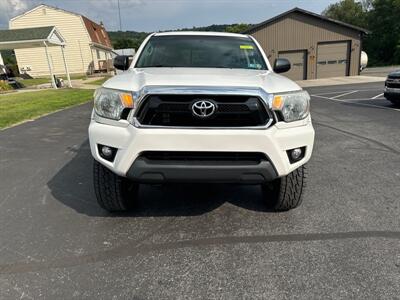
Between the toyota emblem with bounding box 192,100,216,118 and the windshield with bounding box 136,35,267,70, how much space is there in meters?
1.20

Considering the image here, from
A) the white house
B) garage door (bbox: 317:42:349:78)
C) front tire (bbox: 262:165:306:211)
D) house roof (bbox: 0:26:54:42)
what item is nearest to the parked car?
front tire (bbox: 262:165:306:211)

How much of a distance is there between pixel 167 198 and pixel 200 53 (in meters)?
1.73

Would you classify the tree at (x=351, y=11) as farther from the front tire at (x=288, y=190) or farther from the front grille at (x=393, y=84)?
the front tire at (x=288, y=190)

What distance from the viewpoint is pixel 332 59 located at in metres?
29.8

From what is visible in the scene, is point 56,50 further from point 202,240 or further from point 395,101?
point 202,240

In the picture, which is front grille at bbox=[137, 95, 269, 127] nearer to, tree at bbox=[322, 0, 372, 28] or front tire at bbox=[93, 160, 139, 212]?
front tire at bbox=[93, 160, 139, 212]

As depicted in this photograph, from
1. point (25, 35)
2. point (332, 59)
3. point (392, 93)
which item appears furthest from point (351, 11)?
point (392, 93)

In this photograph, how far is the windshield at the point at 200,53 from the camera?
384 centimetres

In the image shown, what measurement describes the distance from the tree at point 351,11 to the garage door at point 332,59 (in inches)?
1760

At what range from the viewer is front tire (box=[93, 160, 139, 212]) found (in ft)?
10.0

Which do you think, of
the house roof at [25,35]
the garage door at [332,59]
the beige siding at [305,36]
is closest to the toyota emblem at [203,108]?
the house roof at [25,35]

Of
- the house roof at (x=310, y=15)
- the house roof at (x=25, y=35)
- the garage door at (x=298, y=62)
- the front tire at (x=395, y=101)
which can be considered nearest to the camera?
the front tire at (x=395, y=101)

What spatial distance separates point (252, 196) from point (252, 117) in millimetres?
1355

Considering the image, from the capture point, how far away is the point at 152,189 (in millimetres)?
4039
